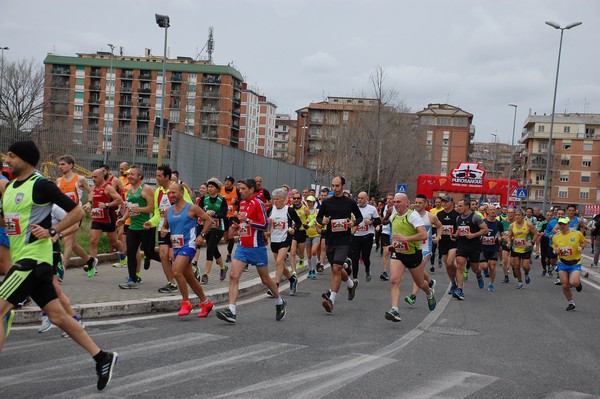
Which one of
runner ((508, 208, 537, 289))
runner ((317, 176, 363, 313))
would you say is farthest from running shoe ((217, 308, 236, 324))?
runner ((508, 208, 537, 289))

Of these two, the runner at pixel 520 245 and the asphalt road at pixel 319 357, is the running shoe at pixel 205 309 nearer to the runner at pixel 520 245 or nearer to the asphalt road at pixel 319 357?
the asphalt road at pixel 319 357

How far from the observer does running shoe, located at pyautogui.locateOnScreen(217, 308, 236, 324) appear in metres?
8.45

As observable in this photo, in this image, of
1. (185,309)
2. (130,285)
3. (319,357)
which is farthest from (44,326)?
(319,357)

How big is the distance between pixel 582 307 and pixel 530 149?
347 feet

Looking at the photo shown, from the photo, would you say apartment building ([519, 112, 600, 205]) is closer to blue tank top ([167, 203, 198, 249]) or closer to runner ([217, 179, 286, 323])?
runner ([217, 179, 286, 323])

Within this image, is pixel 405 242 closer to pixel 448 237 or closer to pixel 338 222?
pixel 338 222

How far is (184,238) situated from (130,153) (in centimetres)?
1717

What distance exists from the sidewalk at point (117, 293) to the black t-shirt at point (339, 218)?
6.86ft

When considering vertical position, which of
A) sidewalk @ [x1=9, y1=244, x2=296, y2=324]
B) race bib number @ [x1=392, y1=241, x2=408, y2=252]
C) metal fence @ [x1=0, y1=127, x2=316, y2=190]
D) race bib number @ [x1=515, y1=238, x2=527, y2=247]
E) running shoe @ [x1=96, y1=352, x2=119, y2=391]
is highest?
metal fence @ [x1=0, y1=127, x2=316, y2=190]

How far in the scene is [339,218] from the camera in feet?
34.2

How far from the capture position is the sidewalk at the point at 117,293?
8.54 metres

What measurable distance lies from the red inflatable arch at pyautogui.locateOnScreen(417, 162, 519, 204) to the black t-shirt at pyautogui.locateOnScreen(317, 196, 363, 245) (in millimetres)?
33623

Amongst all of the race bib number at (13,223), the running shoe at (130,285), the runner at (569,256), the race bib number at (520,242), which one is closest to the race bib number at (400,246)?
the running shoe at (130,285)

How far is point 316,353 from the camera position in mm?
7012
